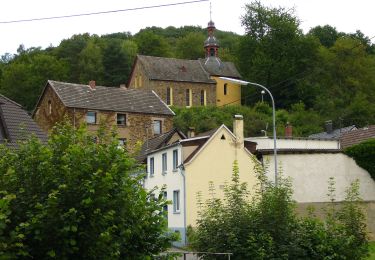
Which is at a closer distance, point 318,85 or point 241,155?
point 241,155

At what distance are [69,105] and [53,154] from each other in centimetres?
4691

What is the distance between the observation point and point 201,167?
124 ft

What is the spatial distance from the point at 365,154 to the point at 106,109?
86.1ft

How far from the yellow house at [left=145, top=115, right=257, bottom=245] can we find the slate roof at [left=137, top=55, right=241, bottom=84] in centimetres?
3979

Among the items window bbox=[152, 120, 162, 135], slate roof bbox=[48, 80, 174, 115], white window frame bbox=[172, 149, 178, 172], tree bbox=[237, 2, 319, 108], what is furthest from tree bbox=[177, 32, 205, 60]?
white window frame bbox=[172, 149, 178, 172]

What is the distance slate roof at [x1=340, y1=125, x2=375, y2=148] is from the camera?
139 ft

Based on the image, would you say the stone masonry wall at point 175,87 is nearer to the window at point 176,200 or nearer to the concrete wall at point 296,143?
the concrete wall at point 296,143

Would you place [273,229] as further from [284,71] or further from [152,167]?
[284,71]

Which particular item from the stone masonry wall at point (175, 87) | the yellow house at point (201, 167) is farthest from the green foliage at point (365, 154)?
the stone masonry wall at point (175, 87)

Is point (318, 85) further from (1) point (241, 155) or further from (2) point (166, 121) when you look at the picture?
(1) point (241, 155)

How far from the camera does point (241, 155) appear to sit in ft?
126

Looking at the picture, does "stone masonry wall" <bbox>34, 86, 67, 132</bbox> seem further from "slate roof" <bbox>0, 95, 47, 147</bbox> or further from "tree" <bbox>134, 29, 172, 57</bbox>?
"tree" <bbox>134, 29, 172, 57</bbox>

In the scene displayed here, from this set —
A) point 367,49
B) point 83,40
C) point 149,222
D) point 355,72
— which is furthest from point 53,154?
point 83,40

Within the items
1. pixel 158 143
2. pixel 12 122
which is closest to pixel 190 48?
pixel 158 143
